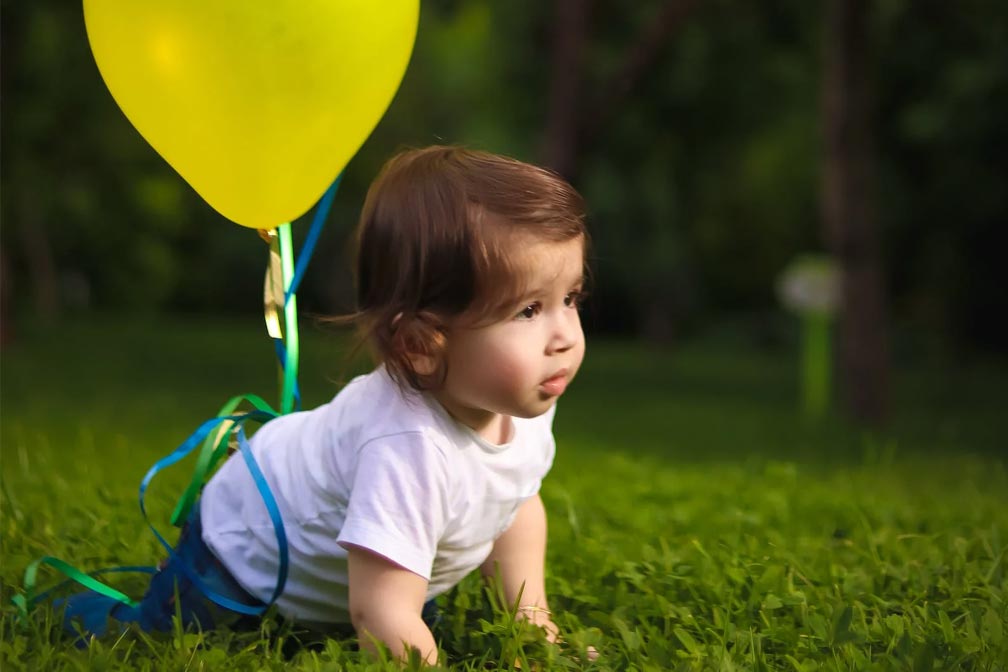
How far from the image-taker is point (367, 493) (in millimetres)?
1762

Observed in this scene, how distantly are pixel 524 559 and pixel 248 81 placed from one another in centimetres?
98

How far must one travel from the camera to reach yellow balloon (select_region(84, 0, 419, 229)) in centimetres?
200

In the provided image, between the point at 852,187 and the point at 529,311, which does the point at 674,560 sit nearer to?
the point at 529,311

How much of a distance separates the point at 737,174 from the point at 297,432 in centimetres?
1863

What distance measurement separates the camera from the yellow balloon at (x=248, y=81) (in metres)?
2.00

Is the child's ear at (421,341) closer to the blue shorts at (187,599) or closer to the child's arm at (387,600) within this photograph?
the child's arm at (387,600)

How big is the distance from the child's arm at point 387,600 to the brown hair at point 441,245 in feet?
0.95

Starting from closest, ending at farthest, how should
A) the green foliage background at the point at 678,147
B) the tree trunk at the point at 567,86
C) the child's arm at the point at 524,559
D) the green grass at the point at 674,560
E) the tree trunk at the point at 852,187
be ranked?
the green grass at the point at 674,560, the child's arm at the point at 524,559, the tree trunk at the point at 852,187, the tree trunk at the point at 567,86, the green foliage background at the point at 678,147

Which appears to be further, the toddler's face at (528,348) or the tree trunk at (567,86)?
the tree trunk at (567,86)

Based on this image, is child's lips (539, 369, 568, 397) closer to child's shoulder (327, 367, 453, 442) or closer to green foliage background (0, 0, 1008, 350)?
child's shoulder (327, 367, 453, 442)

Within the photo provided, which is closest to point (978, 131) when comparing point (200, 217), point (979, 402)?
point (979, 402)

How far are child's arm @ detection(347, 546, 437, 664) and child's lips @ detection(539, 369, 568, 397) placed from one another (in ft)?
1.15

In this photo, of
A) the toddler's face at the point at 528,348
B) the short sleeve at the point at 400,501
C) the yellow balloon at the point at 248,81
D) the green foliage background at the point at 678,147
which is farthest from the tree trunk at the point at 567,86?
the short sleeve at the point at 400,501

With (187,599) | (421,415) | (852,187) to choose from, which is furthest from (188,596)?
(852,187)
